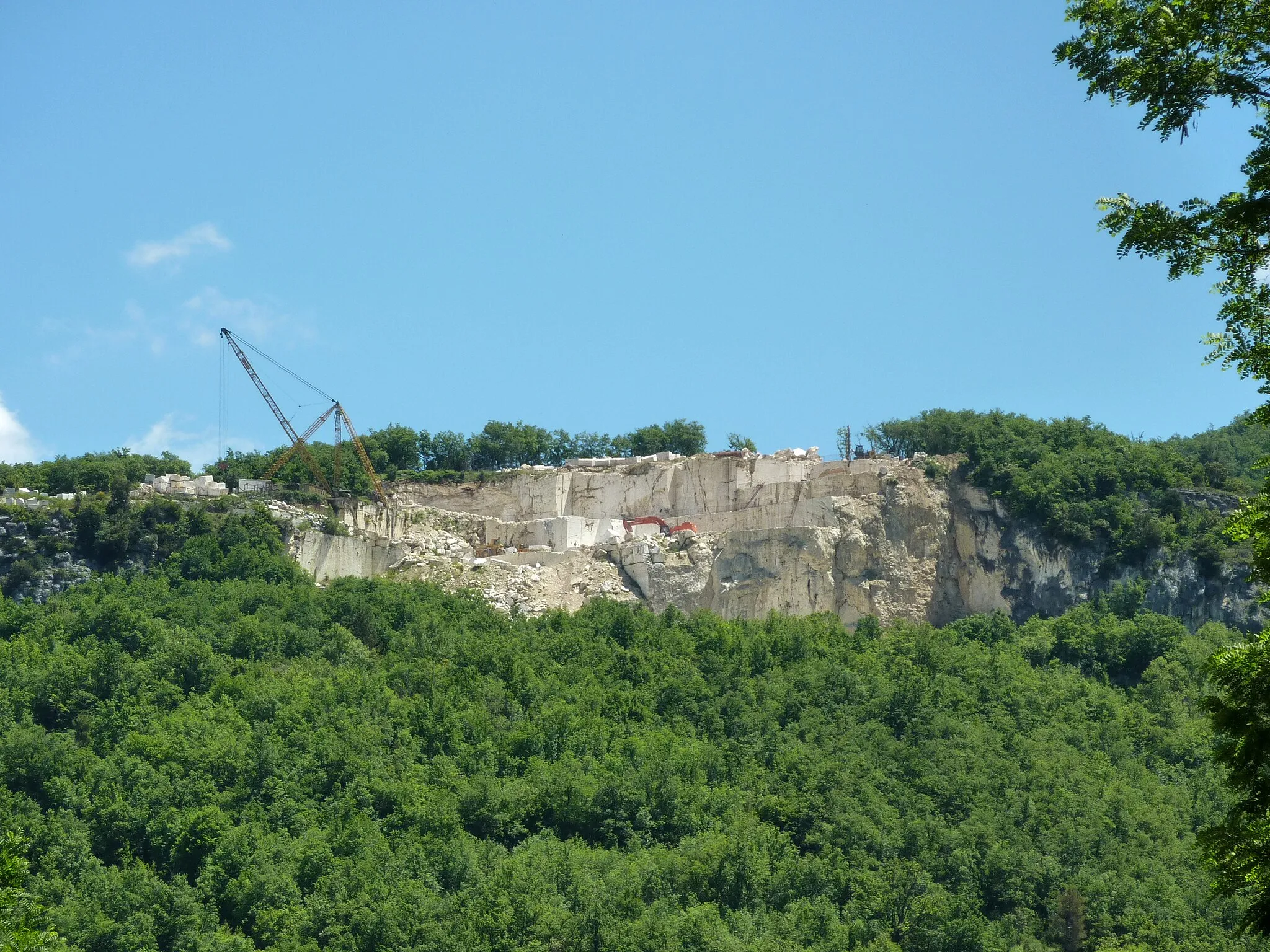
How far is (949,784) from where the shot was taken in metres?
61.9

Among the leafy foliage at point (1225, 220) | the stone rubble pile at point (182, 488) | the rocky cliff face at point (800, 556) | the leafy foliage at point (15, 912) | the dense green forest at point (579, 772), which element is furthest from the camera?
the stone rubble pile at point (182, 488)

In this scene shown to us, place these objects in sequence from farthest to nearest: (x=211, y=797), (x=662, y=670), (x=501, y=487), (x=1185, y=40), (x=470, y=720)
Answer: (x=501, y=487)
(x=662, y=670)
(x=470, y=720)
(x=211, y=797)
(x=1185, y=40)

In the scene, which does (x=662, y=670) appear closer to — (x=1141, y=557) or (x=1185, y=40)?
(x=1141, y=557)

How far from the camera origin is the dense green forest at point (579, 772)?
53188mm

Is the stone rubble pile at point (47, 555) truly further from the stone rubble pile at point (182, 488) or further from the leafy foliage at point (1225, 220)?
the leafy foliage at point (1225, 220)

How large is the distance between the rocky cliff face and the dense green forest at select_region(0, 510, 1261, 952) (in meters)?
1.74

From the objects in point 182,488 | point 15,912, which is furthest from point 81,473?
point 15,912

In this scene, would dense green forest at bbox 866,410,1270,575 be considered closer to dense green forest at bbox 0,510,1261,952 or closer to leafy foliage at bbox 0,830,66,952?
dense green forest at bbox 0,510,1261,952

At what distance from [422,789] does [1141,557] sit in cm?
3256

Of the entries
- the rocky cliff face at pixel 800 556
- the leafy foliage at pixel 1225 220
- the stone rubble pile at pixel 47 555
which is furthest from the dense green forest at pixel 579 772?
the leafy foliage at pixel 1225 220

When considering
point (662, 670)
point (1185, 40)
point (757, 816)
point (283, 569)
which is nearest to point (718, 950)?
point (757, 816)

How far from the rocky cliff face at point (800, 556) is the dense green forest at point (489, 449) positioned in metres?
11.8

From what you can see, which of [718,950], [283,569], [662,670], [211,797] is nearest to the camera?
[718,950]

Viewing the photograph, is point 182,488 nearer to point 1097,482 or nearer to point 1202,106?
point 1097,482
